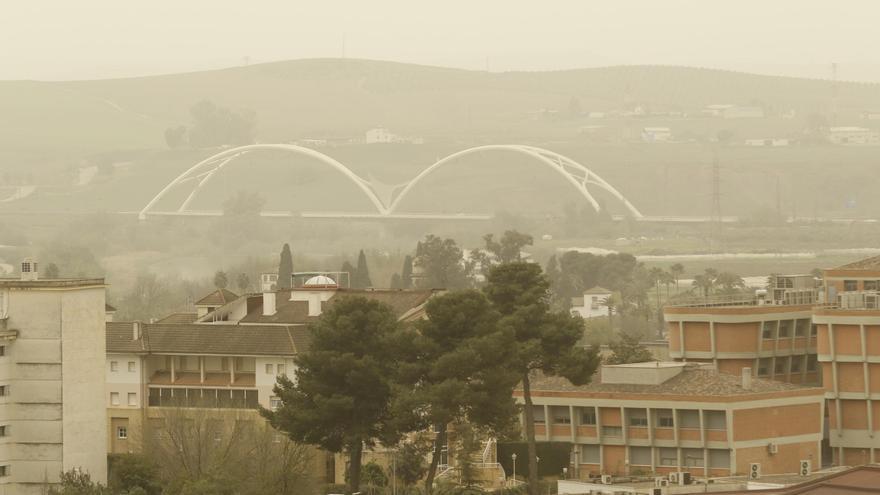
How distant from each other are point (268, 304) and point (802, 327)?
66.0 ft

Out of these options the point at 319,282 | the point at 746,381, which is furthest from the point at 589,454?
the point at 319,282

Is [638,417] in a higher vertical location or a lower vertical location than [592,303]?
lower

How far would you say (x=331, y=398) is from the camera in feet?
223

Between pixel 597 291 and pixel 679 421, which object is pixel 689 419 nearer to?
pixel 679 421

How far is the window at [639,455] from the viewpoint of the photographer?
3039 inches

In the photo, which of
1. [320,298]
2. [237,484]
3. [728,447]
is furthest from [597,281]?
[237,484]

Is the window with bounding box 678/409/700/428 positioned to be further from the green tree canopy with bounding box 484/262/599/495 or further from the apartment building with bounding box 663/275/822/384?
the apartment building with bounding box 663/275/822/384

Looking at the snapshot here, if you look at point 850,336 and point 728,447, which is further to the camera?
point 850,336

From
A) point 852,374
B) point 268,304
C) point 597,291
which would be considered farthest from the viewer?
point 597,291

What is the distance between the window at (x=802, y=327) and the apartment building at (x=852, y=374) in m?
5.95

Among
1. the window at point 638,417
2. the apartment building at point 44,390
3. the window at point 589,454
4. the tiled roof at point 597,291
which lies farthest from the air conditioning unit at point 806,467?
the tiled roof at point 597,291

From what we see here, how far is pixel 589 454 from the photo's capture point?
257ft

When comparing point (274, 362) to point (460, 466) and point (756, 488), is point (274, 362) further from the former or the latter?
point (756, 488)

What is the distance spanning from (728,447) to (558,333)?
25.2ft
